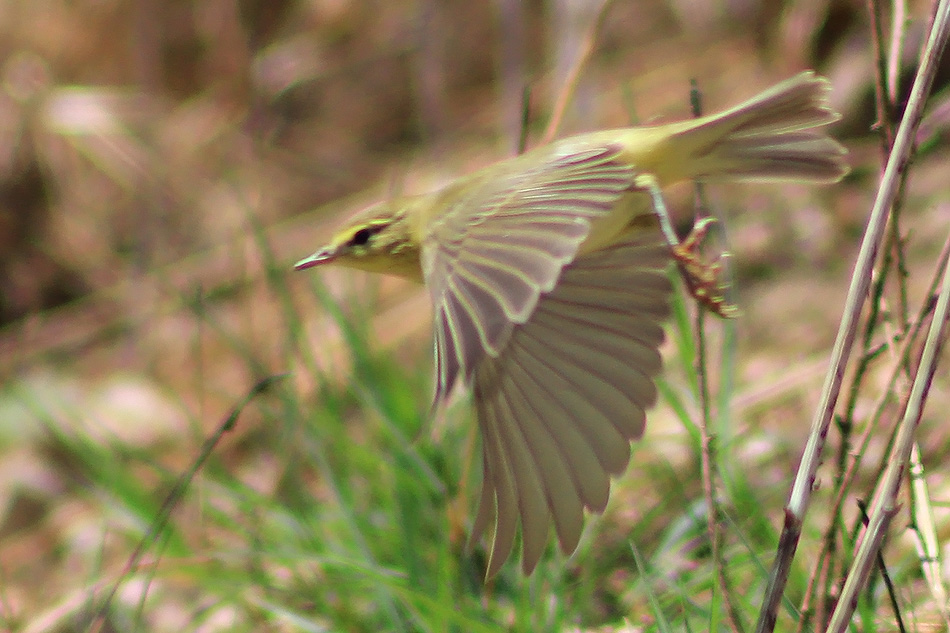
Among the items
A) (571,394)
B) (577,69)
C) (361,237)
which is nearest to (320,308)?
(361,237)

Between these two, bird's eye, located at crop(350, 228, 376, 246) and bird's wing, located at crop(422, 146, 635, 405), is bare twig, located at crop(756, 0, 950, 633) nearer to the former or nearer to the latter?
bird's wing, located at crop(422, 146, 635, 405)

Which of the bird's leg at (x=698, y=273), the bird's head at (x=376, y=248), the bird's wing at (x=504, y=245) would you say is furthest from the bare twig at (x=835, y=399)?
the bird's head at (x=376, y=248)

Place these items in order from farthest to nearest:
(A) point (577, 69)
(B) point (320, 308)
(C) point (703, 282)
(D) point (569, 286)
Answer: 1. (B) point (320, 308)
2. (A) point (577, 69)
3. (D) point (569, 286)
4. (C) point (703, 282)

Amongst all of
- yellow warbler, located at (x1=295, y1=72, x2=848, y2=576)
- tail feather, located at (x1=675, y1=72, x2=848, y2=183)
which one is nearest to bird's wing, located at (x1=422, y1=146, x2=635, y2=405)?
yellow warbler, located at (x1=295, y1=72, x2=848, y2=576)

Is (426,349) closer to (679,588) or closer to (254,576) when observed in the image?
(254,576)

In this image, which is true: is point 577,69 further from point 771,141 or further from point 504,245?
point 504,245

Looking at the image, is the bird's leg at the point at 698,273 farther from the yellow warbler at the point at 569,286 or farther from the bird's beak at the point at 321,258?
the bird's beak at the point at 321,258

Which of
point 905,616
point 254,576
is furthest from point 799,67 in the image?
point 254,576
